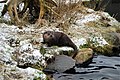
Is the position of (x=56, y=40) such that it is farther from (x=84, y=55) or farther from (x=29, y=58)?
(x=29, y=58)

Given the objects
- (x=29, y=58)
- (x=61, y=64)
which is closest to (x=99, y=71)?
(x=61, y=64)

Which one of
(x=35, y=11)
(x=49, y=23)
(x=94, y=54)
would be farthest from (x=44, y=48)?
(x=35, y=11)

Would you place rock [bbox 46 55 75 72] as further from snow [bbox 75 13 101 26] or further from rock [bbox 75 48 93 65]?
snow [bbox 75 13 101 26]

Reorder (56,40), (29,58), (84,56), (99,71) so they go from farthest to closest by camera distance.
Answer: (56,40), (84,56), (99,71), (29,58)

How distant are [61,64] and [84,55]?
0.98 m

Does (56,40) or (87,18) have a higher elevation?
(87,18)

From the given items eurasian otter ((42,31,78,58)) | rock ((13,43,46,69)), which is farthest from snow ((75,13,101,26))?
rock ((13,43,46,69))

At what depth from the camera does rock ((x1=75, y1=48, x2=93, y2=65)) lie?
938 cm

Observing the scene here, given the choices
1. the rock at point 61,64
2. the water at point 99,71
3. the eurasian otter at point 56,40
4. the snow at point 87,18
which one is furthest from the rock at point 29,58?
the snow at point 87,18

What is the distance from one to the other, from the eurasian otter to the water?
787 mm

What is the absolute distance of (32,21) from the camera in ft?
40.2

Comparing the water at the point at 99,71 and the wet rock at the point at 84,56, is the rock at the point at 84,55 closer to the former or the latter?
the wet rock at the point at 84,56

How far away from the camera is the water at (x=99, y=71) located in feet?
26.8

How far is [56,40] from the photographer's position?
1006 centimetres
